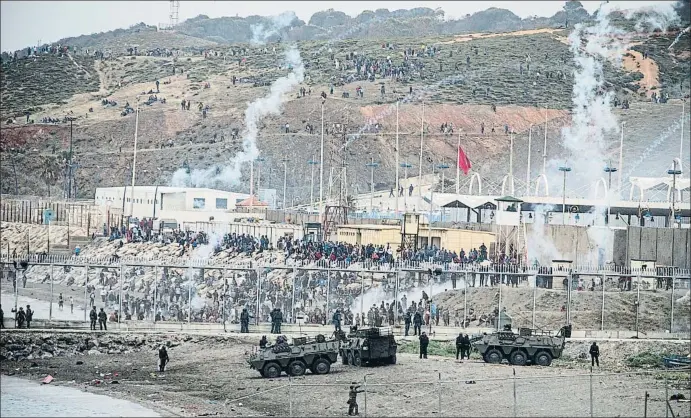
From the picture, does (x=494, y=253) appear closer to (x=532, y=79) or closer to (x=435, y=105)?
→ (x=435, y=105)

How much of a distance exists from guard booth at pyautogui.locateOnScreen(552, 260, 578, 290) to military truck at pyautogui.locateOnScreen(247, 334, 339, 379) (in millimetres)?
14700

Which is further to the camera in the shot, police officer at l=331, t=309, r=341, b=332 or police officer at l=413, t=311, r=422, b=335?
police officer at l=413, t=311, r=422, b=335

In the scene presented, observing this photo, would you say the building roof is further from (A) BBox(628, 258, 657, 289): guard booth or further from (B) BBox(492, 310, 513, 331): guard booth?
(B) BBox(492, 310, 513, 331): guard booth

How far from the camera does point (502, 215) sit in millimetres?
77812

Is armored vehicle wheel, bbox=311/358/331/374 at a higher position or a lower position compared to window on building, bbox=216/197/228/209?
lower

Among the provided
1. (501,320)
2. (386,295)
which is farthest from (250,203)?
(501,320)

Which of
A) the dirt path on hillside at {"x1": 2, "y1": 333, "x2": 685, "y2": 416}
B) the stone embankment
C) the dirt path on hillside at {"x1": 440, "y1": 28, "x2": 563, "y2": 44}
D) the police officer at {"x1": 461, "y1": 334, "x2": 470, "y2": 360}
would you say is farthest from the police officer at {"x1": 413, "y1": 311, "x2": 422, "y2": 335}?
the dirt path on hillside at {"x1": 440, "y1": 28, "x2": 563, "y2": 44}

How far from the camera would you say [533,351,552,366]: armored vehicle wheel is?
1866 inches

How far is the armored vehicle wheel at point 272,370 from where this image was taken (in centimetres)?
4503

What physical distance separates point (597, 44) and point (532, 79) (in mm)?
15394

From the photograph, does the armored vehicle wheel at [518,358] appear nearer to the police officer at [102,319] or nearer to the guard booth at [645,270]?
the guard booth at [645,270]

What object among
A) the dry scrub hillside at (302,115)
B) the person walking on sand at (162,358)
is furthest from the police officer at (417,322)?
the dry scrub hillside at (302,115)

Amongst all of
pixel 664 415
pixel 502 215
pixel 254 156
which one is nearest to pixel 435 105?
pixel 254 156

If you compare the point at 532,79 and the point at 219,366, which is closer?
the point at 219,366
